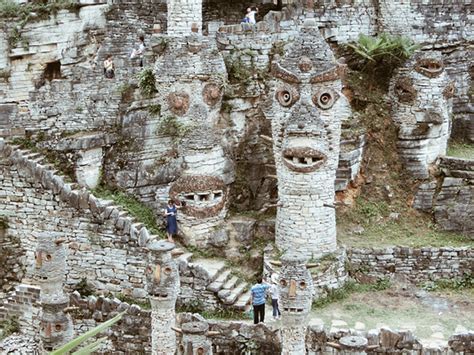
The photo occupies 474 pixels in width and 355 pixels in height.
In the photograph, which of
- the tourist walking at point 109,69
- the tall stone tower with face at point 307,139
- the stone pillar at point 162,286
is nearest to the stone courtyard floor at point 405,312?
the tall stone tower with face at point 307,139

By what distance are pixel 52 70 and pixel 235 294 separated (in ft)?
39.1

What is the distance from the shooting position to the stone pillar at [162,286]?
49.4 feet

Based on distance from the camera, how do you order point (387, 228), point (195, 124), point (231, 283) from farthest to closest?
point (387, 228) → point (195, 124) → point (231, 283)

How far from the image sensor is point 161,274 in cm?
1507

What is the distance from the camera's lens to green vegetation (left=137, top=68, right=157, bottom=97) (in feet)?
67.8

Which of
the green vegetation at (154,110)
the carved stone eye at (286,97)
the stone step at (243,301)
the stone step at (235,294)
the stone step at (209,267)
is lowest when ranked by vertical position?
the stone step at (243,301)

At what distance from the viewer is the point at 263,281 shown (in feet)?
63.3

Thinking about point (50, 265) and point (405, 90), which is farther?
point (405, 90)

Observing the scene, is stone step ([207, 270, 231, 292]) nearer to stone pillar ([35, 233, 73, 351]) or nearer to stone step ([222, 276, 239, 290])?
stone step ([222, 276, 239, 290])

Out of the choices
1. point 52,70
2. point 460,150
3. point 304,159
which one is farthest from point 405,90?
point 52,70

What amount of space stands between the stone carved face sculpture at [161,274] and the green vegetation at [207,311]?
3.33 m

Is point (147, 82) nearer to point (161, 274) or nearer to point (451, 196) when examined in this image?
point (161, 274)

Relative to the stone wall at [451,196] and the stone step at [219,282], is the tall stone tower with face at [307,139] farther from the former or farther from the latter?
the stone wall at [451,196]

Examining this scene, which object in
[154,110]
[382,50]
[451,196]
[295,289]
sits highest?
[382,50]
